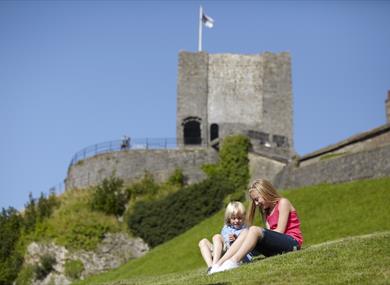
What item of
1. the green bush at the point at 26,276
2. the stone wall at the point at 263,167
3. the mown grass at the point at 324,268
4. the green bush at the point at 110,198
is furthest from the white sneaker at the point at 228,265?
the stone wall at the point at 263,167

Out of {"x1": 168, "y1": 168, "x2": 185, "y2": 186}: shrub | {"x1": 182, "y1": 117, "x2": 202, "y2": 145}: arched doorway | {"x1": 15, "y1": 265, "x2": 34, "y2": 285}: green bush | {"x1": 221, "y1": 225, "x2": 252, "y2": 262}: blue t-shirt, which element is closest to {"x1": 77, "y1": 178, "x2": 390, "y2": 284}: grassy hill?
{"x1": 221, "y1": 225, "x2": 252, "y2": 262}: blue t-shirt

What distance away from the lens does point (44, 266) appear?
36312mm

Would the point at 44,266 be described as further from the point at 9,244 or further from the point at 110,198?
the point at 110,198

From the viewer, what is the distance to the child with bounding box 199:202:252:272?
13.0 m

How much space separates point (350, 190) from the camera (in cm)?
2811

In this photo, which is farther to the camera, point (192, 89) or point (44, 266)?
point (192, 89)

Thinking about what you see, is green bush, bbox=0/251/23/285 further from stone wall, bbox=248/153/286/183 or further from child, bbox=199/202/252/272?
child, bbox=199/202/252/272

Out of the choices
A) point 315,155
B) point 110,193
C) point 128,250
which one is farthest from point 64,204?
point 315,155

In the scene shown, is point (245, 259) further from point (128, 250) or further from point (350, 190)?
point (128, 250)

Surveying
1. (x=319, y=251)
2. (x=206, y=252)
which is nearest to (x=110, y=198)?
(x=206, y=252)

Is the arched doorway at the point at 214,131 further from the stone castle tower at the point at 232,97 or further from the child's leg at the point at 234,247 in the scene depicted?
the child's leg at the point at 234,247

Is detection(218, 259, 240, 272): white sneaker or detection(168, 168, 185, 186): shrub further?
detection(168, 168, 185, 186): shrub

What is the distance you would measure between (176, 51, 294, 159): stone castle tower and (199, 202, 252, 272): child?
33933mm

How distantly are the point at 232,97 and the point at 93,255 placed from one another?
55.0 feet
